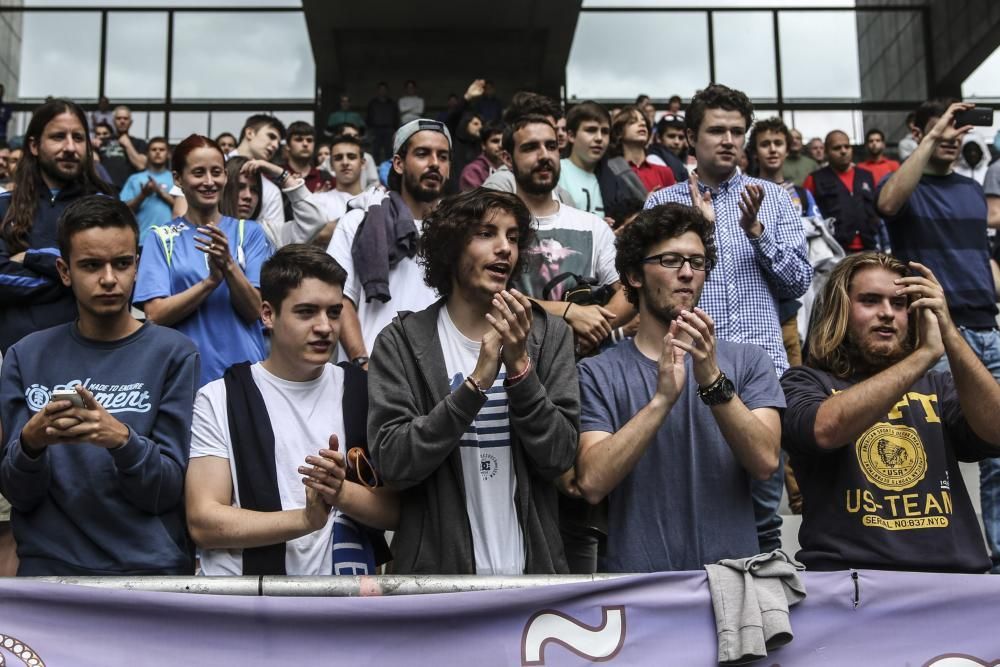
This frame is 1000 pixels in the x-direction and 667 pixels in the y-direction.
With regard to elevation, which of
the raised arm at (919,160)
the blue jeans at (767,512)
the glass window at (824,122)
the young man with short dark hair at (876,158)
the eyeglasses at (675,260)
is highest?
the glass window at (824,122)

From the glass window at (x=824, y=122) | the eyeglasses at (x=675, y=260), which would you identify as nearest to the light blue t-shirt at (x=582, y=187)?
the eyeglasses at (x=675, y=260)

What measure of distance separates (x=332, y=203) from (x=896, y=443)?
15.3ft

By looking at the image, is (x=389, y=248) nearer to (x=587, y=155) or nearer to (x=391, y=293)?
(x=391, y=293)

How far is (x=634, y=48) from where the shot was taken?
643 inches

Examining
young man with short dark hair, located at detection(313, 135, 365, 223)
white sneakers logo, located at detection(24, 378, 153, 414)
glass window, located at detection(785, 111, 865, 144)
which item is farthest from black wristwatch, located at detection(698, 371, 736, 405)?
glass window, located at detection(785, 111, 865, 144)

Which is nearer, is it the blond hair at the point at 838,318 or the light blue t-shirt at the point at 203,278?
the blond hair at the point at 838,318

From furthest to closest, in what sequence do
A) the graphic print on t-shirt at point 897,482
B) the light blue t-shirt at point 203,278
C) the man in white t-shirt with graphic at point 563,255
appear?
the light blue t-shirt at point 203,278 < the man in white t-shirt with graphic at point 563,255 < the graphic print on t-shirt at point 897,482

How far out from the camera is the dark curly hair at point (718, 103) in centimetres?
549

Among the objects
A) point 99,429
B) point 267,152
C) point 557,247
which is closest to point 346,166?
point 267,152

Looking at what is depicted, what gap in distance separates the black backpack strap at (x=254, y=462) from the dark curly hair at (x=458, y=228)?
735 mm

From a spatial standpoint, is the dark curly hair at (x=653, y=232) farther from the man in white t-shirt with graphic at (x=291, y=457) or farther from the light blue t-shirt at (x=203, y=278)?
the light blue t-shirt at (x=203, y=278)

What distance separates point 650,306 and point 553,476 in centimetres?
75

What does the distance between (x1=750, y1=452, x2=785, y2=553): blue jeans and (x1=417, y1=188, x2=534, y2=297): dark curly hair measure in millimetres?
1144

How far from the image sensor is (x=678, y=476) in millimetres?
3736
